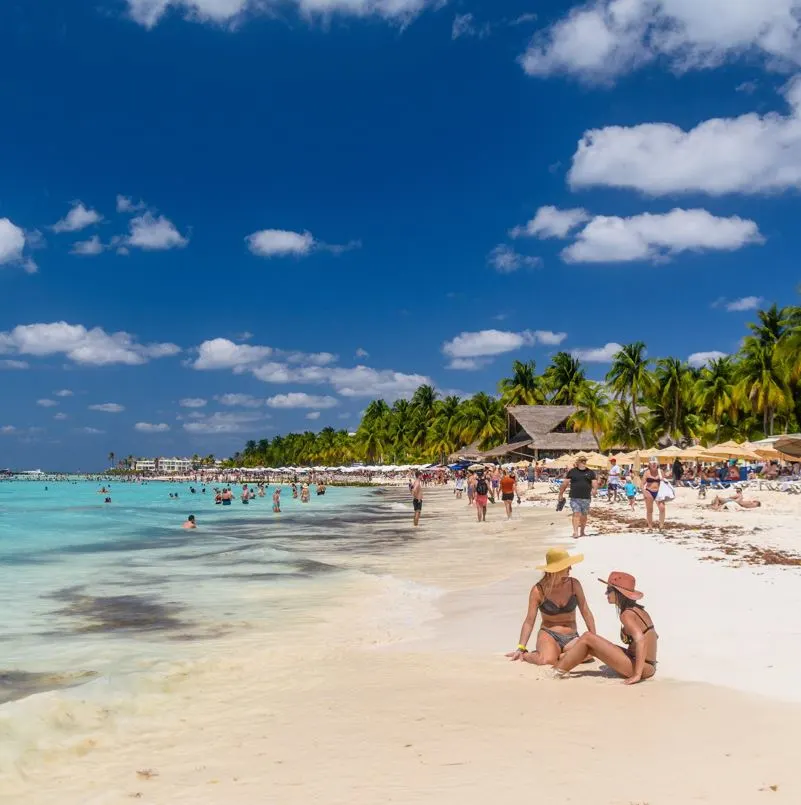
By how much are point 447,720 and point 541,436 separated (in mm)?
55856

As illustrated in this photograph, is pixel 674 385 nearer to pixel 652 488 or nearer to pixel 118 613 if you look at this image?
pixel 652 488

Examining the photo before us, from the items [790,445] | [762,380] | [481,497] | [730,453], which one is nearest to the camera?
[790,445]

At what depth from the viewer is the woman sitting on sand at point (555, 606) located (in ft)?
20.8

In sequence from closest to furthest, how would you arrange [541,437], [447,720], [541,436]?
1. [447,720]
2. [541,437]
3. [541,436]

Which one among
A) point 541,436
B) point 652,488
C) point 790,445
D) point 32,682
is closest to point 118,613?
point 32,682

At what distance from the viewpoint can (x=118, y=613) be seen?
35.6 feet

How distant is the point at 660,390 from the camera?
190 feet

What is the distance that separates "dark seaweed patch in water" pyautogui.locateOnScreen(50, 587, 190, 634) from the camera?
9722mm

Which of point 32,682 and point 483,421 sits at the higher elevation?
point 483,421

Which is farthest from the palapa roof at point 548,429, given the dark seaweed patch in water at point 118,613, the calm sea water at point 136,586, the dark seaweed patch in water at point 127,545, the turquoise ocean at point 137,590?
the dark seaweed patch in water at point 118,613

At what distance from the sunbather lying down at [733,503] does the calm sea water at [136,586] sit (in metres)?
10.3

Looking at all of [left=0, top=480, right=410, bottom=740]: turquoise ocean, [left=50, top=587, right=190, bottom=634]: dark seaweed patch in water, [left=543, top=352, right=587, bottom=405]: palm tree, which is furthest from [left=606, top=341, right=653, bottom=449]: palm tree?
[left=50, top=587, right=190, bottom=634]: dark seaweed patch in water

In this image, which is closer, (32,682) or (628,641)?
(628,641)

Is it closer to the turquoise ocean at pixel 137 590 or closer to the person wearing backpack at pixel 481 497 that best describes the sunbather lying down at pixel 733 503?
the person wearing backpack at pixel 481 497
